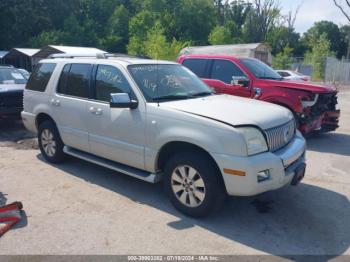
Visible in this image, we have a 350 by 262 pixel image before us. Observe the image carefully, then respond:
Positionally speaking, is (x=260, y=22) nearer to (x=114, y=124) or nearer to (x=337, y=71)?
(x=337, y=71)

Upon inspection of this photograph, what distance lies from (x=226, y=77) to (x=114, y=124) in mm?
4234

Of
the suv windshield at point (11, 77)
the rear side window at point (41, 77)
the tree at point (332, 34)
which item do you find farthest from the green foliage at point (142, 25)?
the rear side window at point (41, 77)

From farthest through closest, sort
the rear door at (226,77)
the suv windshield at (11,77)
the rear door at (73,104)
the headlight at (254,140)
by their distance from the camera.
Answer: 1. the suv windshield at (11,77)
2. the rear door at (226,77)
3. the rear door at (73,104)
4. the headlight at (254,140)

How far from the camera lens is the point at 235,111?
4.26 meters

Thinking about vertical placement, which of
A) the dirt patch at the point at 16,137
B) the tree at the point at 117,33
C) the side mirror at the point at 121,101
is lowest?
the dirt patch at the point at 16,137

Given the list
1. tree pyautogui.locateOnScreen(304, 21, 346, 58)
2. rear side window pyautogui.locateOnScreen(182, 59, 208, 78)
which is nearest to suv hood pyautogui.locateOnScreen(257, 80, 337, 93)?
rear side window pyautogui.locateOnScreen(182, 59, 208, 78)

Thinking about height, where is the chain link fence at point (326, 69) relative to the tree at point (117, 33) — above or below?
below

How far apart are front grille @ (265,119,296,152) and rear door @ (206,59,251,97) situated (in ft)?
11.6

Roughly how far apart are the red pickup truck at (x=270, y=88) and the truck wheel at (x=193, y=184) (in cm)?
400

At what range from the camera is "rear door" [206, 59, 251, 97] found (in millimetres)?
8188

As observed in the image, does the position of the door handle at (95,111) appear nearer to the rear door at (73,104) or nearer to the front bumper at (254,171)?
the rear door at (73,104)

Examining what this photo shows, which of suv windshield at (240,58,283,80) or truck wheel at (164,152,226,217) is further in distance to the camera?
suv windshield at (240,58,283,80)

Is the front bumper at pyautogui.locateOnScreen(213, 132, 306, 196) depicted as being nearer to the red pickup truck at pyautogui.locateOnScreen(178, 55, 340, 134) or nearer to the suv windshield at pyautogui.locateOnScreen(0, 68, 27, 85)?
the red pickup truck at pyautogui.locateOnScreen(178, 55, 340, 134)

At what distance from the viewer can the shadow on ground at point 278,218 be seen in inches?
146
